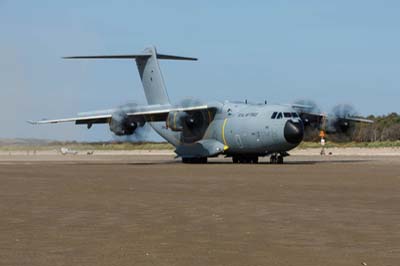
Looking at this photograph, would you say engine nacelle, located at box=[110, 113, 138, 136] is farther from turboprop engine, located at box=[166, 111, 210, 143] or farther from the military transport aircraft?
turboprop engine, located at box=[166, 111, 210, 143]

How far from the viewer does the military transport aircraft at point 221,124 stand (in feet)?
147

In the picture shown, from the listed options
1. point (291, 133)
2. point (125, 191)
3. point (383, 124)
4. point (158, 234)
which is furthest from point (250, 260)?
point (383, 124)

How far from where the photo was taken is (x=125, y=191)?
21891 mm

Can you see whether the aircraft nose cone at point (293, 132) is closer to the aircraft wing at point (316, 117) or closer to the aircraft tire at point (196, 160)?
the aircraft wing at point (316, 117)

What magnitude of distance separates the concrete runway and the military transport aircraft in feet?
Result: 71.2

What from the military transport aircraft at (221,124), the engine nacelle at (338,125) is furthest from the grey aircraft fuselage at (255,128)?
the engine nacelle at (338,125)

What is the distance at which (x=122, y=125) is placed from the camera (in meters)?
47.9

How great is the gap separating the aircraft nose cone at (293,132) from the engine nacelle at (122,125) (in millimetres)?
→ 9406

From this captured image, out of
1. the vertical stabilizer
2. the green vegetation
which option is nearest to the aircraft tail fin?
the vertical stabilizer

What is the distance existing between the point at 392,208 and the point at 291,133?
27338 millimetres

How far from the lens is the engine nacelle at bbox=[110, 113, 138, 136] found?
47.9 meters

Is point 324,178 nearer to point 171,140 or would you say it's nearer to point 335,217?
point 335,217

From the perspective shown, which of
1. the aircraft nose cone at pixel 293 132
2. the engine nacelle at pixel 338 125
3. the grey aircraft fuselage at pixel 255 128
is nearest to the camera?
the aircraft nose cone at pixel 293 132

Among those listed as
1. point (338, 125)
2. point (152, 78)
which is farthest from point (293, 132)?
point (152, 78)
